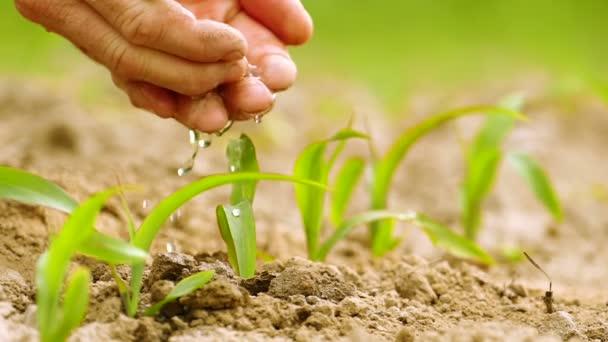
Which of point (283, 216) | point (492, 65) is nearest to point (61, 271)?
point (283, 216)

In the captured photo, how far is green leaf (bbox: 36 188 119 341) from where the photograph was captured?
1017mm

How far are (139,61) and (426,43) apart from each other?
10.5 feet

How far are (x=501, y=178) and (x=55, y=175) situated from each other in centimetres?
163

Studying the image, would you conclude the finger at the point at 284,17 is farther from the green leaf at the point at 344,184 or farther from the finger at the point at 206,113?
the green leaf at the point at 344,184

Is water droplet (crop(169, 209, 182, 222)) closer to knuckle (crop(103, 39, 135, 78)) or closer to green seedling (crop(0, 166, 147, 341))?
knuckle (crop(103, 39, 135, 78))

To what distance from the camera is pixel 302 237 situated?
225 centimetres

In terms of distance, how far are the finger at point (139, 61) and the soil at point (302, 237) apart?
214 millimetres

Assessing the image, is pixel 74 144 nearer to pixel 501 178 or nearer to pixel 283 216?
pixel 283 216

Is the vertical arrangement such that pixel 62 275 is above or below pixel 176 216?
below

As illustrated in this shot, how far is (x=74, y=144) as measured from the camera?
265cm

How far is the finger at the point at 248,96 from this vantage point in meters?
1.54

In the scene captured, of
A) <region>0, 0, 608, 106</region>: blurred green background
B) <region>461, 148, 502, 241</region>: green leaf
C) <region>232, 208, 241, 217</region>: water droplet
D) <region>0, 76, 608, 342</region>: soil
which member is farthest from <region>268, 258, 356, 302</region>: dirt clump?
<region>0, 0, 608, 106</region>: blurred green background

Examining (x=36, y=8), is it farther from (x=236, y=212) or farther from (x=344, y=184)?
(x=344, y=184)

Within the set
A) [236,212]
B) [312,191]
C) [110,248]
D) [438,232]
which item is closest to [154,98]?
[236,212]
